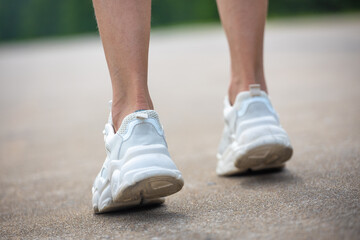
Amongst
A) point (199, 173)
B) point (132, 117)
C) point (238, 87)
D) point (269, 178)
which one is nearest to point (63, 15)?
point (199, 173)

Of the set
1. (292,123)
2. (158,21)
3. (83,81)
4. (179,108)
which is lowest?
(158,21)

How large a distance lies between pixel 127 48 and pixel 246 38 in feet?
1.24

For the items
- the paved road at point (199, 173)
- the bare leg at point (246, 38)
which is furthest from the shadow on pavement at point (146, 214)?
the bare leg at point (246, 38)

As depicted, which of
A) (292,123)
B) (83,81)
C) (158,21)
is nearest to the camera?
(292,123)

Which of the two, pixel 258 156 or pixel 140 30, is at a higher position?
pixel 140 30

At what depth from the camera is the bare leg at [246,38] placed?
52.2 inches

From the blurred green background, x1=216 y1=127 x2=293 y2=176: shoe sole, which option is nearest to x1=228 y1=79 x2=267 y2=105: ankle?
x1=216 y1=127 x2=293 y2=176: shoe sole

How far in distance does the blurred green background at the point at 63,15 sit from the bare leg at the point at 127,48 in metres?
23.0

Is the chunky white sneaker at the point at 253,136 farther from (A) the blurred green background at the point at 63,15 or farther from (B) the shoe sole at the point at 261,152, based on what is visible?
(A) the blurred green background at the point at 63,15

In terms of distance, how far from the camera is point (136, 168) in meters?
1.00

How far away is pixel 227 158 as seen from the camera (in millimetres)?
1340

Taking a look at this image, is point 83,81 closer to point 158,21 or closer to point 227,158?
point 227,158

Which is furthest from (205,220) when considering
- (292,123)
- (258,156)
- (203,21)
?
(203,21)

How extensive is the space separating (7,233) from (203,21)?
943 inches
